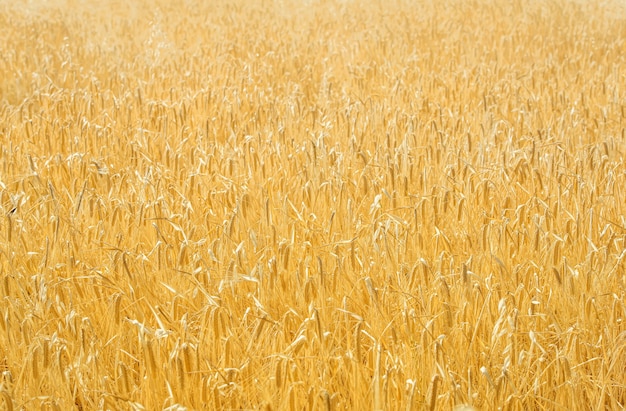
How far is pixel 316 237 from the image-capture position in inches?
93.9

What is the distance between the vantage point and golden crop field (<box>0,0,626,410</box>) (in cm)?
157

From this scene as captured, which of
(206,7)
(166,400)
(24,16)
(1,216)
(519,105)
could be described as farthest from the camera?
(206,7)

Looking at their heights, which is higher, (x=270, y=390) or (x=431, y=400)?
(x=431, y=400)

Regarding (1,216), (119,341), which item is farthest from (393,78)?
(119,341)

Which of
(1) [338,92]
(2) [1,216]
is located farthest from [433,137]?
(2) [1,216]

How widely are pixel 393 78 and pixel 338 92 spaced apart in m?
0.41

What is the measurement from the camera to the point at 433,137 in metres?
3.40

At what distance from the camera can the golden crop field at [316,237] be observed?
157 centimetres

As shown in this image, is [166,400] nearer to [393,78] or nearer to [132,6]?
[393,78]

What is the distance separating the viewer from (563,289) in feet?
6.08

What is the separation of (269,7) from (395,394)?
9.01 m

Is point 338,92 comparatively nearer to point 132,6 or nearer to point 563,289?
point 563,289

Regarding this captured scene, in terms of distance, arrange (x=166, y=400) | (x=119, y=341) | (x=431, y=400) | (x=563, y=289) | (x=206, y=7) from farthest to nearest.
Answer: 1. (x=206, y=7)
2. (x=563, y=289)
3. (x=119, y=341)
4. (x=166, y=400)
5. (x=431, y=400)

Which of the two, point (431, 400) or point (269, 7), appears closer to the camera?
point (431, 400)
